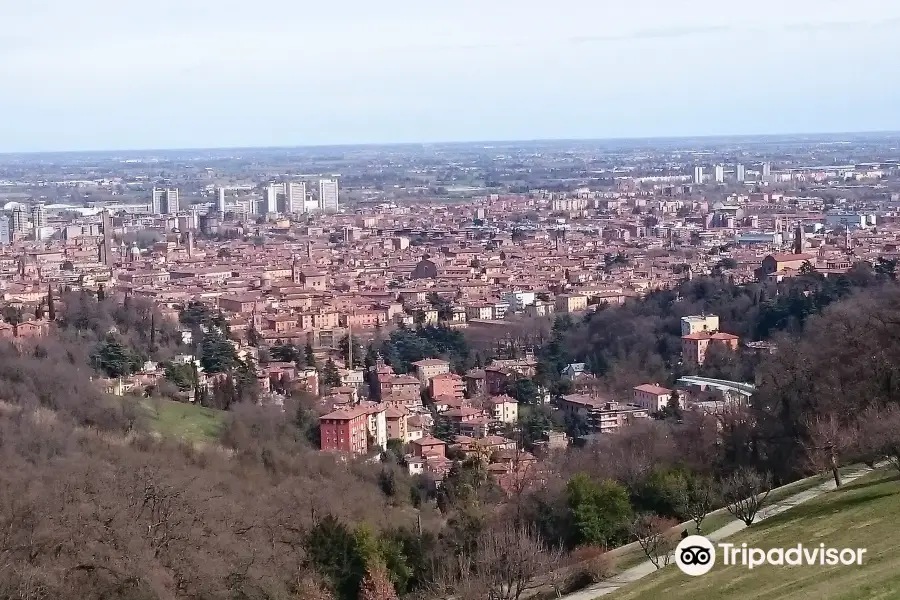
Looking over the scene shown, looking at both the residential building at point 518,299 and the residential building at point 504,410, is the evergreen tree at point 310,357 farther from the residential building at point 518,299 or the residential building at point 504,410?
the residential building at point 518,299

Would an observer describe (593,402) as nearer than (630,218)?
Yes

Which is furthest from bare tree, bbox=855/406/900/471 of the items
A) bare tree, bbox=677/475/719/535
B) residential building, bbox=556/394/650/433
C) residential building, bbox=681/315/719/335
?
residential building, bbox=681/315/719/335

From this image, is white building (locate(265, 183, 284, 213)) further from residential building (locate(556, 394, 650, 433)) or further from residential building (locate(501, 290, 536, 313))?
residential building (locate(556, 394, 650, 433))

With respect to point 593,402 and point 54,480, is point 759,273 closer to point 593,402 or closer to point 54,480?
point 593,402

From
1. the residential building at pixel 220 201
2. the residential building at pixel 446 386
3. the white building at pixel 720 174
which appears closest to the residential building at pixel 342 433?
the residential building at pixel 446 386

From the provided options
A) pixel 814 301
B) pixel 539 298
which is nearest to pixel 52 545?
pixel 814 301

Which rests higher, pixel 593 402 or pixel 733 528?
pixel 733 528
